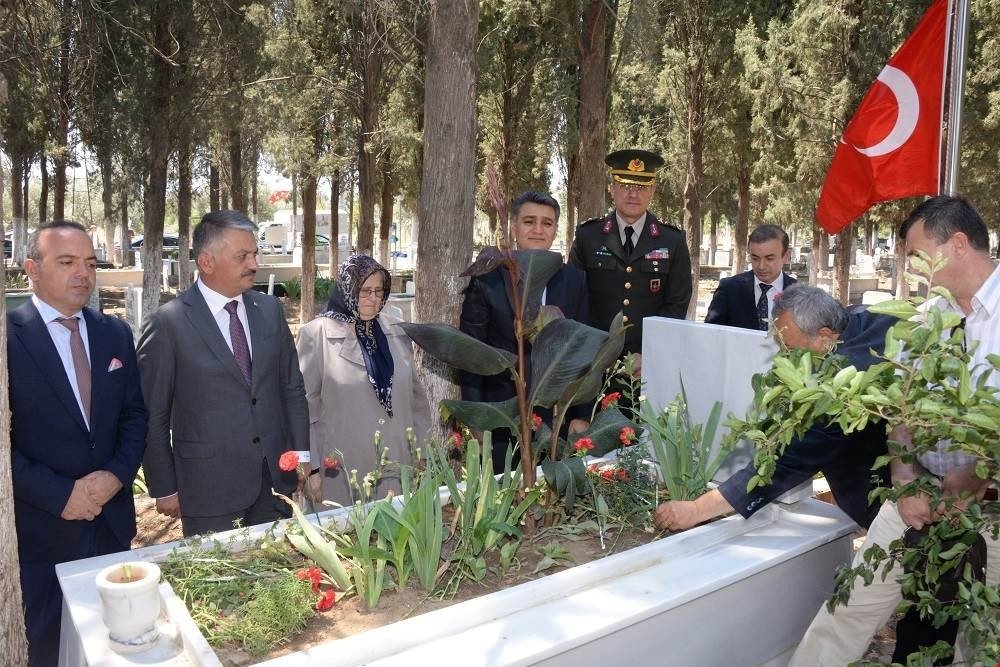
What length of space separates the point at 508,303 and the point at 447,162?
1127 mm

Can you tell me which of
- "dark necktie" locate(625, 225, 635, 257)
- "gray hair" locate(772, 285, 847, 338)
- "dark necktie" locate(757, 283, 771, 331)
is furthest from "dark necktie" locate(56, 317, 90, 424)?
"dark necktie" locate(757, 283, 771, 331)

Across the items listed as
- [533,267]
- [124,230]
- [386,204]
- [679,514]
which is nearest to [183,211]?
[386,204]

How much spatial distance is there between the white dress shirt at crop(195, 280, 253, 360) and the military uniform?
1.85 metres

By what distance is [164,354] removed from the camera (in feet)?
8.89

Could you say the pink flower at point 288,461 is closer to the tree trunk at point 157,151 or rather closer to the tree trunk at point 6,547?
the tree trunk at point 6,547

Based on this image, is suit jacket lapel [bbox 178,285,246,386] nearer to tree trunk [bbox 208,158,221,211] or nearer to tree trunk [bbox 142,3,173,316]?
tree trunk [bbox 142,3,173,316]

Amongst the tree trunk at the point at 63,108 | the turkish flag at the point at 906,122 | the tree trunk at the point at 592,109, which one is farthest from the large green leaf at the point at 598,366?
the tree trunk at the point at 592,109

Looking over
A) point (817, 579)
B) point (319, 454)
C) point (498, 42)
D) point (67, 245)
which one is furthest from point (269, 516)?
point (498, 42)

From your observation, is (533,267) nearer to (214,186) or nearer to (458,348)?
(458,348)

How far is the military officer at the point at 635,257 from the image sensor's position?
13.3 feet

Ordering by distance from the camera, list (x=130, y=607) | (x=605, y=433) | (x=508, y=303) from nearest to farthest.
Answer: (x=130, y=607) < (x=605, y=433) < (x=508, y=303)

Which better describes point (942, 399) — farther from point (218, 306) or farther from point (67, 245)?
point (67, 245)

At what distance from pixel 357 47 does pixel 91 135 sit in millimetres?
3662

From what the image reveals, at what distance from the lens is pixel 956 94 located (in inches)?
176
